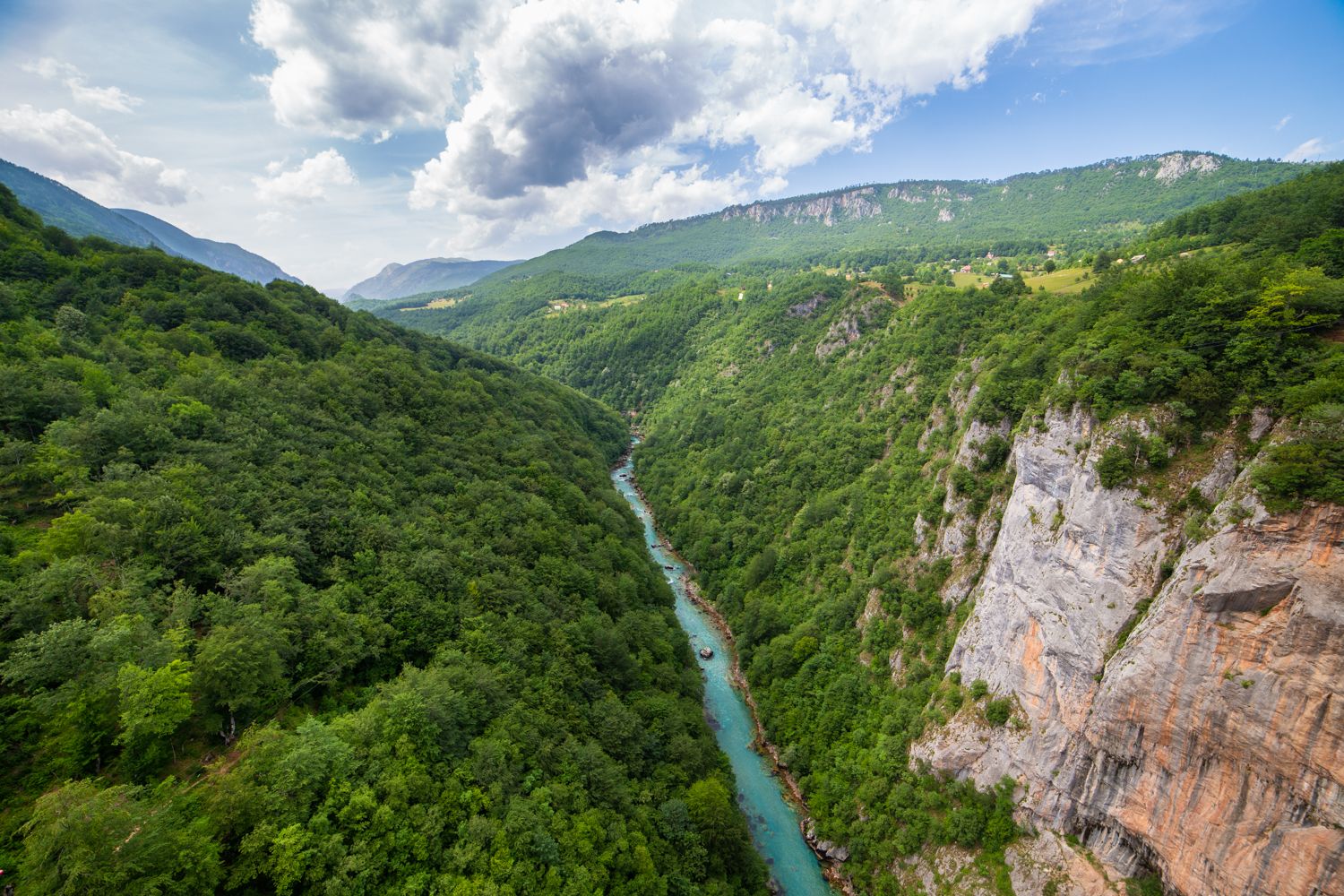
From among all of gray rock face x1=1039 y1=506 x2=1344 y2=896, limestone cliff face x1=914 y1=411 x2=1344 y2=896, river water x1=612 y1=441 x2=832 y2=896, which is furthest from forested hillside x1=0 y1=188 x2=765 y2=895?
gray rock face x1=1039 y1=506 x2=1344 y2=896

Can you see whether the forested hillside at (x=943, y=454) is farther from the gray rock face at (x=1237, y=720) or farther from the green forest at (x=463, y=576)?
the gray rock face at (x=1237, y=720)

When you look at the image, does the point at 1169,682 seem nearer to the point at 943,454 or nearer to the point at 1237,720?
the point at 1237,720

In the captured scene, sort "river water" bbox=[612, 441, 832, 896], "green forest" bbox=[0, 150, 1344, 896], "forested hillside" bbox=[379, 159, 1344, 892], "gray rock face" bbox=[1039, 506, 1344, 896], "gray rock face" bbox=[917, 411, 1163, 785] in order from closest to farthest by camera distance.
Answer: "green forest" bbox=[0, 150, 1344, 896]
"gray rock face" bbox=[1039, 506, 1344, 896]
"forested hillside" bbox=[379, 159, 1344, 892]
"gray rock face" bbox=[917, 411, 1163, 785]
"river water" bbox=[612, 441, 832, 896]

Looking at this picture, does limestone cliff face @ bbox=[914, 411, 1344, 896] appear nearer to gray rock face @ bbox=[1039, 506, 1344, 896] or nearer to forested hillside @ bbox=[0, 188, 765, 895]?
gray rock face @ bbox=[1039, 506, 1344, 896]

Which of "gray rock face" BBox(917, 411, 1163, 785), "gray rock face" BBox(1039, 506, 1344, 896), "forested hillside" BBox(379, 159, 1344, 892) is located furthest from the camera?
"gray rock face" BBox(917, 411, 1163, 785)

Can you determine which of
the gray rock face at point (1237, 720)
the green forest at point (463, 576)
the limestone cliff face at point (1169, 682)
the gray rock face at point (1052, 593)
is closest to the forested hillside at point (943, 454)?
the green forest at point (463, 576)

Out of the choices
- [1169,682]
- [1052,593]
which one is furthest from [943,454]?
[1169,682]
